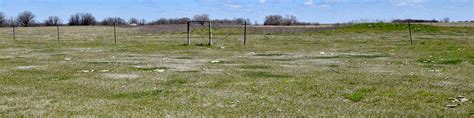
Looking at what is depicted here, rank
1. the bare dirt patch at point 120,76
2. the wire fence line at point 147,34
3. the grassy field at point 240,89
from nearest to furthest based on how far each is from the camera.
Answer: the grassy field at point 240,89
the bare dirt patch at point 120,76
the wire fence line at point 147,34

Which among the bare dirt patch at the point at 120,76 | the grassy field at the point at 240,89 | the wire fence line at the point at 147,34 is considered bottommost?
the bare dirt patch at the point at 120,76

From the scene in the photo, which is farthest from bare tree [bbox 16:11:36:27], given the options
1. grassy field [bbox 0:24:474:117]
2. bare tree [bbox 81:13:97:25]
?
grassy field [bbox 0:24:474:117]

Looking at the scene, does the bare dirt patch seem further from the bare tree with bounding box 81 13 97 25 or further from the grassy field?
the bare tree with bounding box 81 13 97 25

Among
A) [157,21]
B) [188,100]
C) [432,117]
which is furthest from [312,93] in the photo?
[157,21]

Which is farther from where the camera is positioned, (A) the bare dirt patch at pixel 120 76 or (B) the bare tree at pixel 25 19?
(B) the bare tree at pixel 25 19

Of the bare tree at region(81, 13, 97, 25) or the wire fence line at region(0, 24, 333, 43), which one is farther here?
the bare tree at region(81, 13, 97, 25)

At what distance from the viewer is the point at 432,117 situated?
41.3 feet

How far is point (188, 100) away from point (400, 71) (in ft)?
37.2

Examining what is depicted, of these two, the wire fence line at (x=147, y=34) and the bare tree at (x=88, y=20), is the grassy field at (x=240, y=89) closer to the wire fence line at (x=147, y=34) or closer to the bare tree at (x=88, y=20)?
the wire fence line at (x=147, y=34)

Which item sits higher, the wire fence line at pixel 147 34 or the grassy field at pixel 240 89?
the wire fence line at pixel 147 34

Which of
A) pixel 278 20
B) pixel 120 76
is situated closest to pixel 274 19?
pixel 278 20

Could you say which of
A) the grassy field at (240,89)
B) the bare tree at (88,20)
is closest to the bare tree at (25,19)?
the bare tree at (88,20)

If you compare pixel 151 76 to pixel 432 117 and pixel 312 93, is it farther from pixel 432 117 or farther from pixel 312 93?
pixel 432 117

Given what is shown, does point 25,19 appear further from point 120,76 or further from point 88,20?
point 120,76
